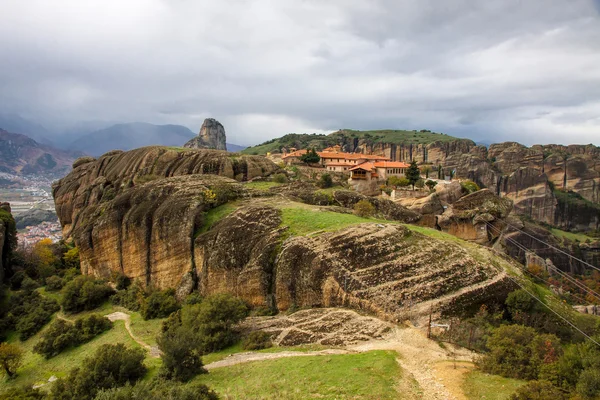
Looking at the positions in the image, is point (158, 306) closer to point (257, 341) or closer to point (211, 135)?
point (257, 341)

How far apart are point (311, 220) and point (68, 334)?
20779 millimetres

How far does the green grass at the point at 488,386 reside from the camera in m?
14.1

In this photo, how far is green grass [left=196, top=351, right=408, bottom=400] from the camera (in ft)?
48.2

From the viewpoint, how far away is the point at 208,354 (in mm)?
22312

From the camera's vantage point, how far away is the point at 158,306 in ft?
97.9

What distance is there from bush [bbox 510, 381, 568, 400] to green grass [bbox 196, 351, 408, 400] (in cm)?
391

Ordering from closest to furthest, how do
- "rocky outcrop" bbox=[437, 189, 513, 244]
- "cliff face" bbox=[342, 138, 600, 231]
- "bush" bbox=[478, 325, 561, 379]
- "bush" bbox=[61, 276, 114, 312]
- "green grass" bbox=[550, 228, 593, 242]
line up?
"bush" bbox=[478, 325, 561, 379] → "bush" bbox=[61, 276, 114, 312] → "rocky outcrop" bbox=[437, 189, 513, 244] → "green grass" bbox=[550, 228, 593, 242] → "cliff face" bbox=[342, 138, 600, 231]

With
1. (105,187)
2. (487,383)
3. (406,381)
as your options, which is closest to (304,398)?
(406,381)

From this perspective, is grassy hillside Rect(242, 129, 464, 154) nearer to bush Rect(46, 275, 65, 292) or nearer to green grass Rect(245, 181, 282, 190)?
green grass Rect(245, 181, 282, 190)

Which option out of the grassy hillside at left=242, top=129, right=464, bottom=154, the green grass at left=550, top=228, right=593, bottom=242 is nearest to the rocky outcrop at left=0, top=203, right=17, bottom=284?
the grassy hillside at left=242, top=129, right=464, bottom=154

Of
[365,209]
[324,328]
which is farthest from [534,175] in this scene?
[324,328]

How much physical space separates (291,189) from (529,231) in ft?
238

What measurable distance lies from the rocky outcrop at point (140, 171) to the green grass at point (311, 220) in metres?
20.9

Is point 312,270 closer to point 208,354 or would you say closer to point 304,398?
point 208,354
